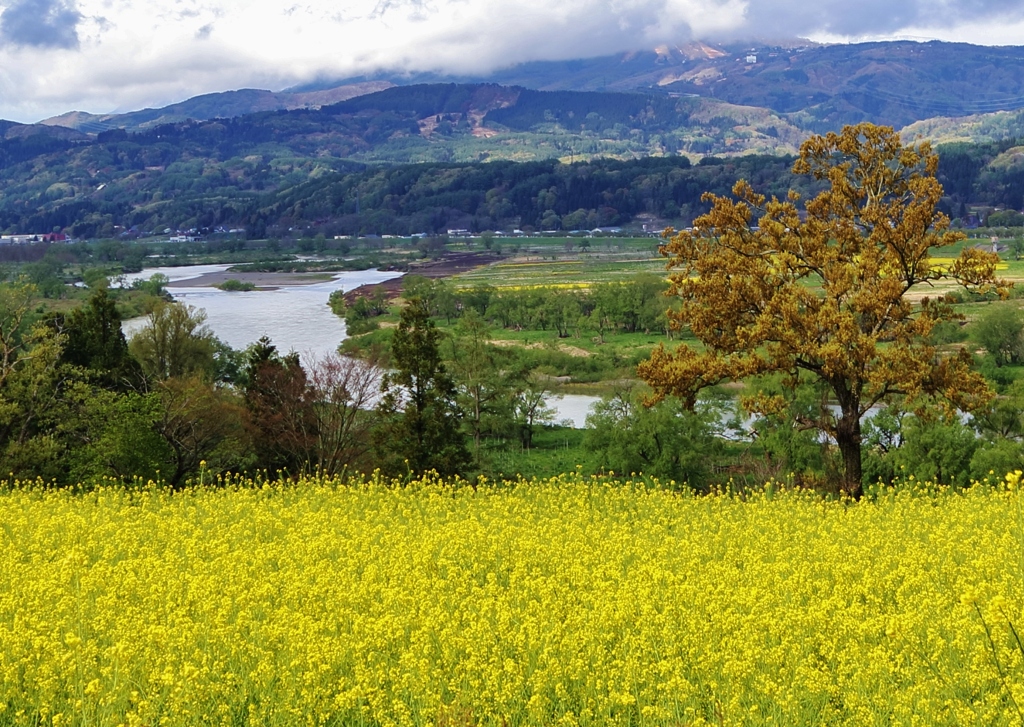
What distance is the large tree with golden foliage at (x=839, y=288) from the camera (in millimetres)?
17953

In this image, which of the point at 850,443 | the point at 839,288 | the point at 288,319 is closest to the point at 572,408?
the point at 288,319

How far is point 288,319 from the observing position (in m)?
94.8

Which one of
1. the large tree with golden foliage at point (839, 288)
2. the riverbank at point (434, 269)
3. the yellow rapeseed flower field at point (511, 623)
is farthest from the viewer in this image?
the riverbank at point (434, 269)

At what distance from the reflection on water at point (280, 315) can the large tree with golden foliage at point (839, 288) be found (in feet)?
146

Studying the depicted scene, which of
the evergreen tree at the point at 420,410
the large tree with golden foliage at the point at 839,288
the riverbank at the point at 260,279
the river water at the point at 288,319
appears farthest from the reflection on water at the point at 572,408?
the riverbank at the point at 260,279

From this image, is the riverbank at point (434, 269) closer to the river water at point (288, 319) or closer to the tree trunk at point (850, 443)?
the river water at point (288, 319)

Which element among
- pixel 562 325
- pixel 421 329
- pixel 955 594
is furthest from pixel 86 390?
pixel 562 325

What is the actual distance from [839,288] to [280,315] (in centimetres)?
8466

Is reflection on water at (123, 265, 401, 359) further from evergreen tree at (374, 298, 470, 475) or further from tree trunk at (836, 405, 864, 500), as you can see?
tree trunk at (836, 405, 864, 500)

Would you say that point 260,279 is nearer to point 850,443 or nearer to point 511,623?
point 850,443

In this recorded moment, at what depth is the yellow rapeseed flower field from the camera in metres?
5.92

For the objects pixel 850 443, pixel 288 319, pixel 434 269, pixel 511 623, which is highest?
pixel 511 623

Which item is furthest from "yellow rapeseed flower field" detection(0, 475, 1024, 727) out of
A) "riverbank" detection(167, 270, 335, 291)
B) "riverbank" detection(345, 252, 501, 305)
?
"riverbank" detection(167, 270, 335, 291)

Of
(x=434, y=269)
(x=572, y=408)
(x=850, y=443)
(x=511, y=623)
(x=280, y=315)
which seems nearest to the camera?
(x=511, y=623)
